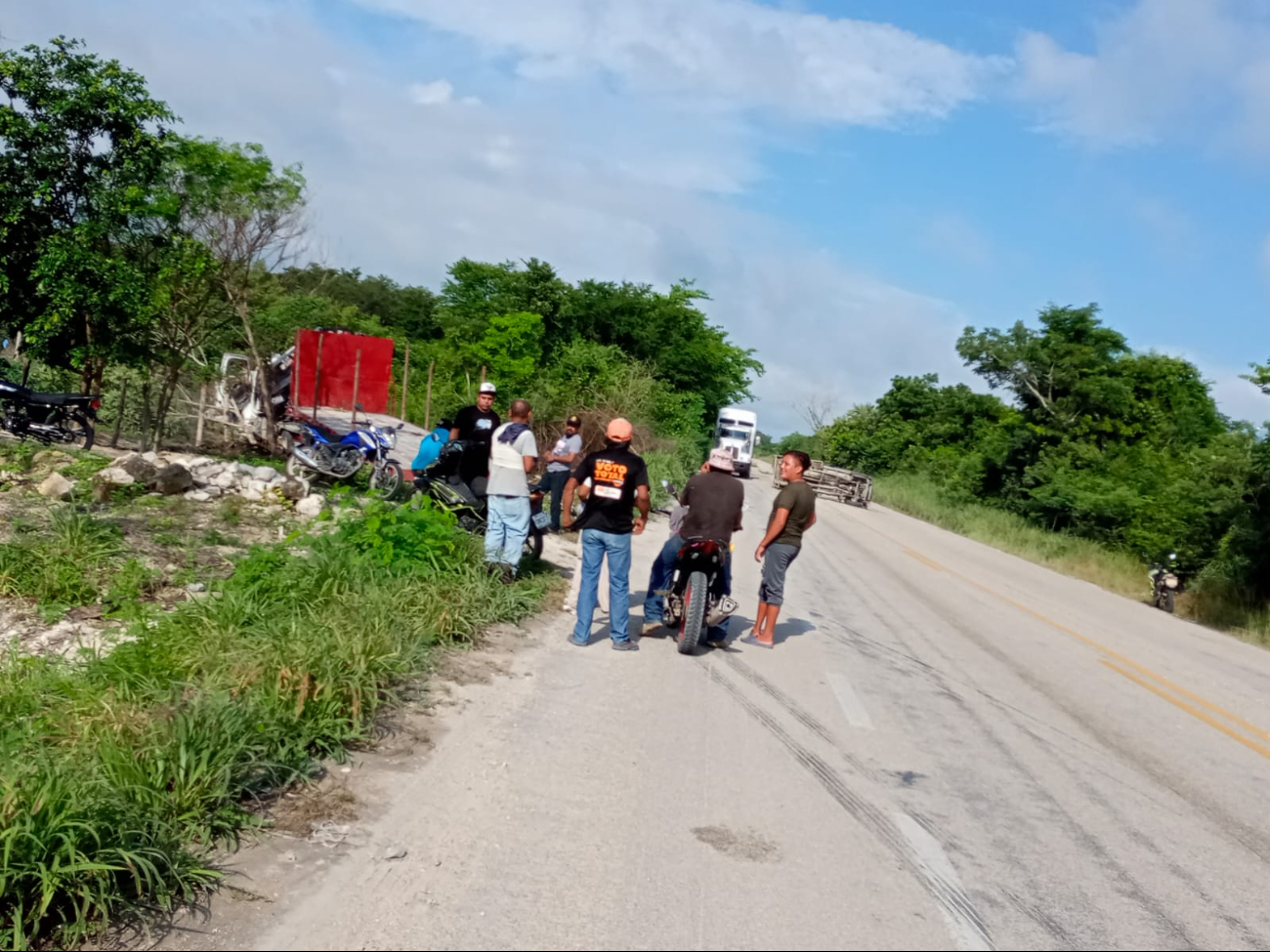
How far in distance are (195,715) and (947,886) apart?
3.64 meters

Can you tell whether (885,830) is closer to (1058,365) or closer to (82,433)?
(82,433)

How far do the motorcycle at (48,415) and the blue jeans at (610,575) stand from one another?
10.4 metres

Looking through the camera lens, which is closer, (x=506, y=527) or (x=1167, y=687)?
(x=506, y=527)

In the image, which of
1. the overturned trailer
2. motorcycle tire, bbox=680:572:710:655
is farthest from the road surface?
the overturned trailer

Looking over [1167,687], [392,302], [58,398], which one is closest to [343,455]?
[58,398]

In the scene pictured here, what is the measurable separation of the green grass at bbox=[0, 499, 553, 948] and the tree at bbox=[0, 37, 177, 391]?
29.6ft

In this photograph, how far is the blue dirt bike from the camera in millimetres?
15219

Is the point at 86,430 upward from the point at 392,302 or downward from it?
downward

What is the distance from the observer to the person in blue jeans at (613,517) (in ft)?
27.8

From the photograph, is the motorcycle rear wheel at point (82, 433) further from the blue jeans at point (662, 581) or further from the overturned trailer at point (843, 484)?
the overturned trailer at point (843, 484)

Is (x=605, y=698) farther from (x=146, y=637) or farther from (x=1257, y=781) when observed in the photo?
(x=1257, y=781)

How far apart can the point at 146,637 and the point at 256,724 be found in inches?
70.6

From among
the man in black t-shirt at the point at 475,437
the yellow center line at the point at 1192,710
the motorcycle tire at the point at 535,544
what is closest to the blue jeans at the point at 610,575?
the motorcycle tire at the point at 535,544

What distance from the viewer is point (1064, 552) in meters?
32.3
